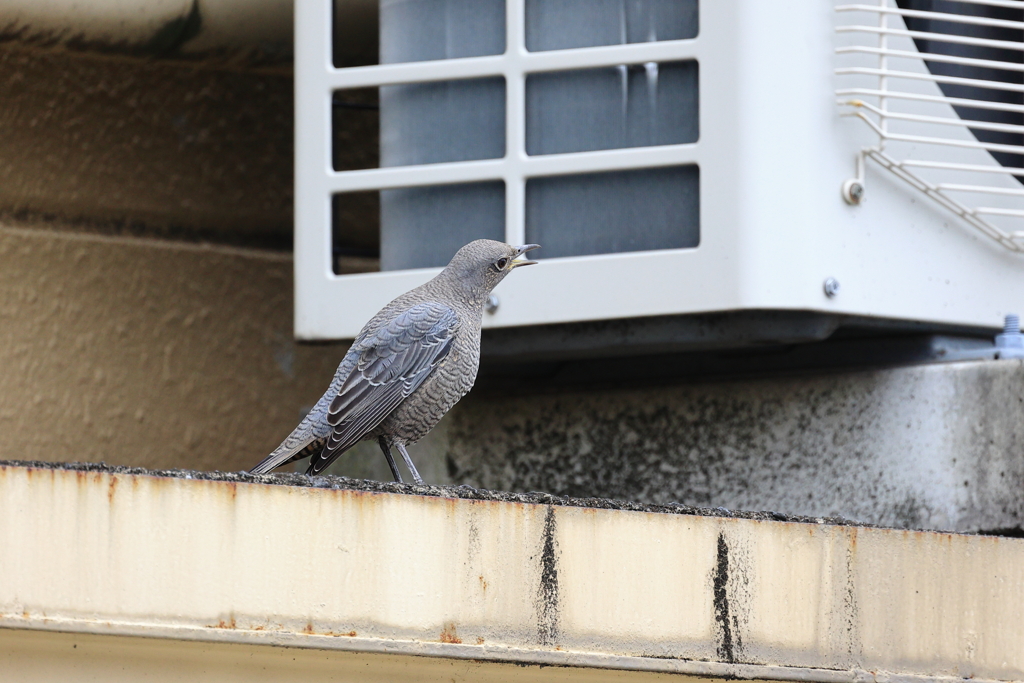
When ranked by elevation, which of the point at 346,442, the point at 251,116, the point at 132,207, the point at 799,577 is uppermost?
the point at 251,116

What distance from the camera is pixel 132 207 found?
10.1 m

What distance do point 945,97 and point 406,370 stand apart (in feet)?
12.0

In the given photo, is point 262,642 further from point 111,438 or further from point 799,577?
point 111,438

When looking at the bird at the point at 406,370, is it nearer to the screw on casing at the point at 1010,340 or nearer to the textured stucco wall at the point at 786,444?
the textured stucco wall at the point at 786,444

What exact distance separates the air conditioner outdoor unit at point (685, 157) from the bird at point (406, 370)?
1.12 m

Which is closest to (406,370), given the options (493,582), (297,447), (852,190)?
Result: (297,447)

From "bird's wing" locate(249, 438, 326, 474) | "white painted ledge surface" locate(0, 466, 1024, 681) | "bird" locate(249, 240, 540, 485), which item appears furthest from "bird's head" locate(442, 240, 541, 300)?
"white painted ledge surface" locate(0, 466, 1024, 681)

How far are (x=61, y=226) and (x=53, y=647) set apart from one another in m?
5.87

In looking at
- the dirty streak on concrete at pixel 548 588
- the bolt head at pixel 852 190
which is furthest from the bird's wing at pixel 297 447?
the bolt head at pixel 852 190

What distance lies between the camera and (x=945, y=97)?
26.3ft

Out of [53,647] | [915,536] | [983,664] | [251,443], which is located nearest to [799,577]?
[915,536]

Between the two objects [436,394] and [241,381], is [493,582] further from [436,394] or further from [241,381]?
[241,381]

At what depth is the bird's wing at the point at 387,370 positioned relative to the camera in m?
6.38

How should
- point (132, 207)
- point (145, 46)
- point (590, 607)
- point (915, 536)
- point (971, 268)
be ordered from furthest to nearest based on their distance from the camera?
point (132, 207) < point (145, 46) < point (971, 268) < point (915, 536) < point (590, 607)
